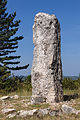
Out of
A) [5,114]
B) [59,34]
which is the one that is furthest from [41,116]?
[59,34]

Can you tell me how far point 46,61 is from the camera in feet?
27.5

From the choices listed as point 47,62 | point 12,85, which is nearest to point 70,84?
point 12,85

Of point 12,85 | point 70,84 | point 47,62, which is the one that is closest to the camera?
point 47,62

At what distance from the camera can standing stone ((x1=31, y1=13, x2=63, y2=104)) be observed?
27.2 feet

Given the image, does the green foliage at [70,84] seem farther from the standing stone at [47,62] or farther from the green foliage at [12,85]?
the standing stone at [47,62]

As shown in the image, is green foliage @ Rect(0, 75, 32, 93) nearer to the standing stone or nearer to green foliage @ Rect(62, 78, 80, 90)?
green foliage @ Rect(62, 78, 80, 90)

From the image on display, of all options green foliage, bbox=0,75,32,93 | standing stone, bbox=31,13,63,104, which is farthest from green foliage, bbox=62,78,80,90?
standing stone, bbox=31,13,63,104

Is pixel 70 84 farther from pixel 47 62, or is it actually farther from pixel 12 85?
pixel 47 62

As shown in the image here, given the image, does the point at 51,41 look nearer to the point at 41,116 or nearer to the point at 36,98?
the point at 36,98

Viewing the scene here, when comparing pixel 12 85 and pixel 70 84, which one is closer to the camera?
pixel 70 84

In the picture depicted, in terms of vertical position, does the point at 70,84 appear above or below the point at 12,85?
below

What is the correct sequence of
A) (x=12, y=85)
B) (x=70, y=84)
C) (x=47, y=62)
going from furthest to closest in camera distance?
1. (x=12, y=85)
2. (x=70, y=84)
3. (x=47, y=62)

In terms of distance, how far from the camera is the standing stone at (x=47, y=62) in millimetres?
8281

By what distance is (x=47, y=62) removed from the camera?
27.4ft
